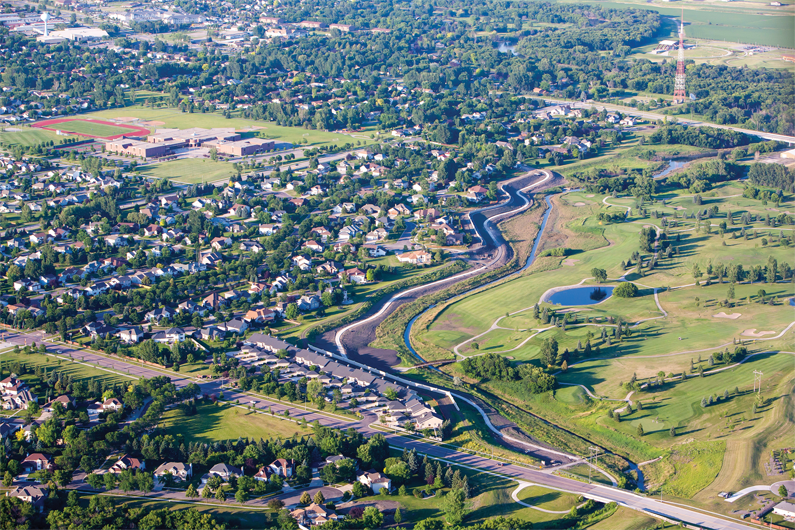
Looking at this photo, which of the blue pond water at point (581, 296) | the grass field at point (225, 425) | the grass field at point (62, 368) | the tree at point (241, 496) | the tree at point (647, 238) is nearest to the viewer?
the tree at point (241, 496)

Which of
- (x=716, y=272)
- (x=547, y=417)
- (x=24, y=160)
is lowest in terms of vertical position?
(x=547, y=417)

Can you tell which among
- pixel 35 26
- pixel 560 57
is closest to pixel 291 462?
pixel 560 57

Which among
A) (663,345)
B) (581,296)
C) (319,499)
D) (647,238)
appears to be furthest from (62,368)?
(647,238)

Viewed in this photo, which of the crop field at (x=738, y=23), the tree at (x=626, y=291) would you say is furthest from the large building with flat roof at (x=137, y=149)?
the crop field at (x=738, y=23)

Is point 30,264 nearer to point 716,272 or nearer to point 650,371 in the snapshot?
point 650,371

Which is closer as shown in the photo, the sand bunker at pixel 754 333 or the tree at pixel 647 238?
the sand bunker at pixel 754 333

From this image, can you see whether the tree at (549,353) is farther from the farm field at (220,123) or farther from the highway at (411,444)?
the farm field at (220,123)

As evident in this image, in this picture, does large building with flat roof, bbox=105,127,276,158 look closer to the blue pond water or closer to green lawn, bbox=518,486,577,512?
the blue pond water
